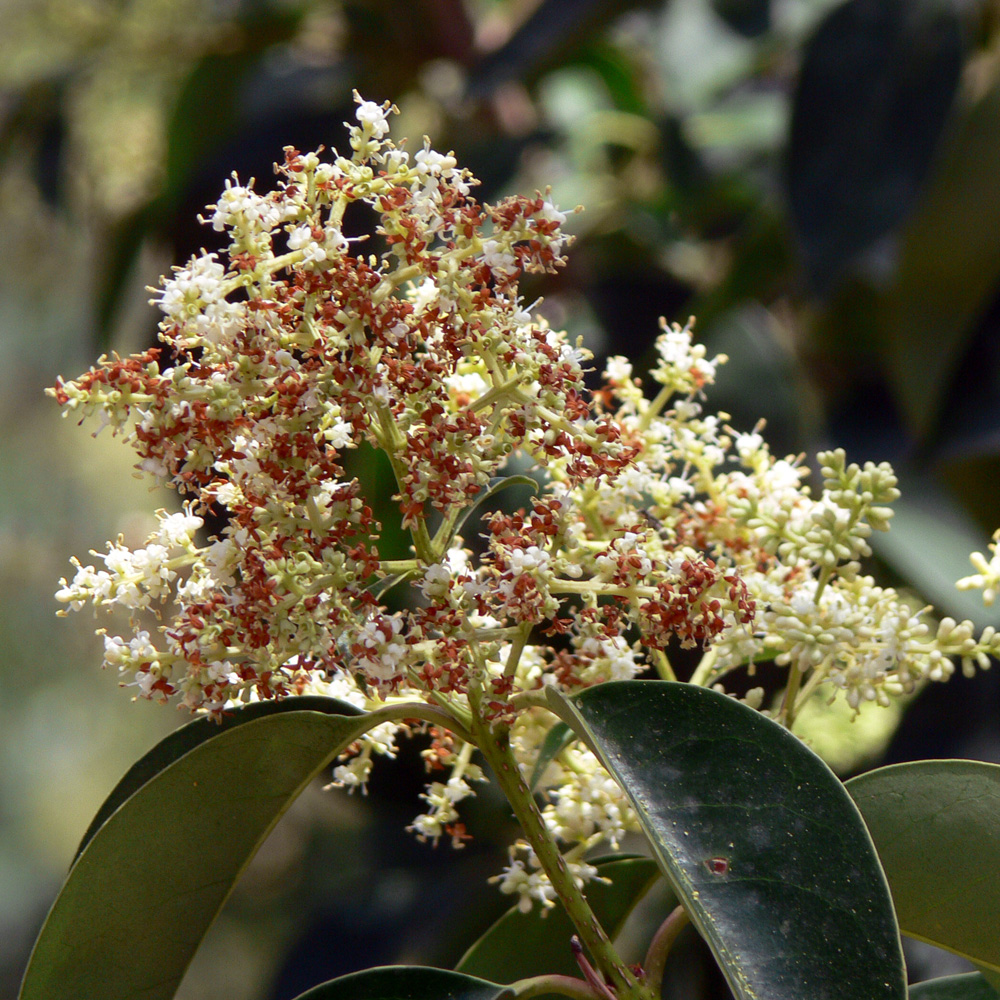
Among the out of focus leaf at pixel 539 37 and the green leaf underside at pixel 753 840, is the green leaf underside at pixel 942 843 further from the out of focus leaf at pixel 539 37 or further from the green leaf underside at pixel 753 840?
the out of focus leaf at pixel 539 37

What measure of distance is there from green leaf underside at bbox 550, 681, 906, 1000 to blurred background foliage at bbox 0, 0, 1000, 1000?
0.81 m

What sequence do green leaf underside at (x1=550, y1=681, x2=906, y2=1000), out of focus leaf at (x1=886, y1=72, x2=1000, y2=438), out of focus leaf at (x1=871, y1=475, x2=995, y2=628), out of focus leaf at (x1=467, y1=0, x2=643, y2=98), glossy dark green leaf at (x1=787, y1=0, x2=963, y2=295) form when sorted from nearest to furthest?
green leaf underside at (x1=550, y1=681, x2=906, y2=1000) < out of focus leaf at (x1=871, y1=475, x2=995, y2=628) < glossy dark green leaf at (x1=787, y1=0, x2=963, y2=295) < out of focus leaf at (x1=886, y1=72, x2=1000, y2=438) < out of focus leaf at (x1=467, y1=0, x2=643, y2=98)

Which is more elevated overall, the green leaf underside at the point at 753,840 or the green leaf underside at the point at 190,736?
the green leaf underside at the point at 190,736

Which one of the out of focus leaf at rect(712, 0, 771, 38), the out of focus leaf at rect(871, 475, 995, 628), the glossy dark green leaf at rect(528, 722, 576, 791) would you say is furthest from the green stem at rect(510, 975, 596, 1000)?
the out of focus leaf at rect(712, 0, 771, 38)

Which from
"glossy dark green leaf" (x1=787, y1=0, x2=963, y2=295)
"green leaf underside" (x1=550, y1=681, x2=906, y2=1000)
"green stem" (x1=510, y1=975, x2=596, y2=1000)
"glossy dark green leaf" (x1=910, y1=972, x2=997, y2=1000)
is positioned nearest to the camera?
"green leaf underside" (x1=550, y1=681, x2=906, y2=1000)

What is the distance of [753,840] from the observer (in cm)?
51

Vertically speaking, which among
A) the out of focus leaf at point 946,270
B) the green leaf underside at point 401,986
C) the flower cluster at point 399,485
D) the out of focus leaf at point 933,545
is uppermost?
the out of focus leaf at point 946,270

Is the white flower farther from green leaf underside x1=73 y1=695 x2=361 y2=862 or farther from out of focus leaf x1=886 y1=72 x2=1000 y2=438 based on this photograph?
out of focus leaf x1=886 y1=72 x2=1000 y2=438

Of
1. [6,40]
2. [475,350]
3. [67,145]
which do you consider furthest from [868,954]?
[6,40]

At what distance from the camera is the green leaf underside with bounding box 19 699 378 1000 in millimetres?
579

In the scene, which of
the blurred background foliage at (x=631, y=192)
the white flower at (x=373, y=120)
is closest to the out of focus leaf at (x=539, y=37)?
the blurred background foliage at (x=631, y=192)

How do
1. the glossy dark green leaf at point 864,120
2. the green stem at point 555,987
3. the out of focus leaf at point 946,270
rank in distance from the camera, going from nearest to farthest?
the green stem at point 555,987 < the glossy dark green leaf at point 864,120 < the out of focus leaf at point 946,270

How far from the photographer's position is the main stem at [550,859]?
1.84ft

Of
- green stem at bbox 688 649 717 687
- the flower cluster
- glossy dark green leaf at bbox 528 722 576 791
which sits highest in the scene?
the flower cluster
